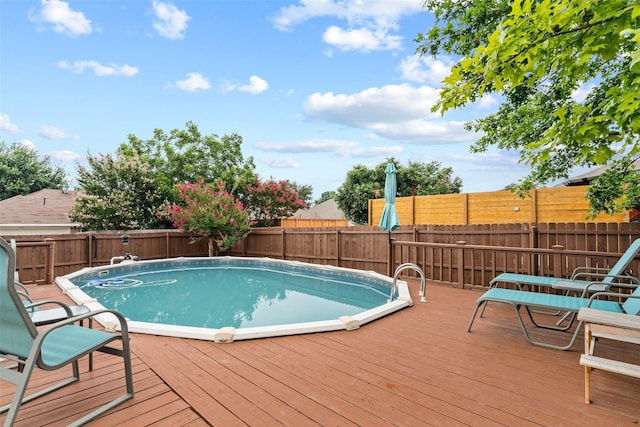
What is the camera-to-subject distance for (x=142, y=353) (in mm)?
3176

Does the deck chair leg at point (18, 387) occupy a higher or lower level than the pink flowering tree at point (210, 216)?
lower

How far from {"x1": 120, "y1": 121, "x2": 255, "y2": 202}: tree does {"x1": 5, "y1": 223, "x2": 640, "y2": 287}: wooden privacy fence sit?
16.2ft

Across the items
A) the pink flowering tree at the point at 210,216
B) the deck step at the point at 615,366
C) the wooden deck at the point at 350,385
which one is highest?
the pink flowering tree at the point at 210,216

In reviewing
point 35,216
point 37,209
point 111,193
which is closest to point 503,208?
point 111,193

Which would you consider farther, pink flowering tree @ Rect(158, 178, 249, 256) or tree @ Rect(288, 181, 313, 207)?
tree @ Rect(288, 181, 313, 207)

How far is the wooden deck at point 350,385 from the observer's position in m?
2.09

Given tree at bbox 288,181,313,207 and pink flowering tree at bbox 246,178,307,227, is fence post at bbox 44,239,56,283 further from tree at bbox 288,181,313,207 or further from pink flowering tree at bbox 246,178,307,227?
tree at bbox 288,181,313,207

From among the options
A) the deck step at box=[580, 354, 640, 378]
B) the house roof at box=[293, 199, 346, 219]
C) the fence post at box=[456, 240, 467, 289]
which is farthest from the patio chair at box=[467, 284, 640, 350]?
the house roof at box=[293, 199, 346, 219]

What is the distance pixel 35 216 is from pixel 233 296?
13.5m

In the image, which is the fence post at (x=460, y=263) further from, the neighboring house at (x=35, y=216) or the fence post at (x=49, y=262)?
the neighboring house at (x=35, y=216)

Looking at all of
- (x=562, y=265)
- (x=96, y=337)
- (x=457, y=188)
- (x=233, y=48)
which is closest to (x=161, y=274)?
(x=233, y=48)

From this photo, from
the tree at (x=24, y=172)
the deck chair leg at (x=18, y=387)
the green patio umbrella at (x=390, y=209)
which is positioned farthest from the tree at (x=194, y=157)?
the deck chair leg at (x=18, y=387)

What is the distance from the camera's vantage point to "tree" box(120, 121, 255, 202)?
1719 centimetres

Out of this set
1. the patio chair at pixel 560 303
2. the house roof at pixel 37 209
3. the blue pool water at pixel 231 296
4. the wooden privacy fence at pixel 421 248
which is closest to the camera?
the patio chair at pixel 560 303
